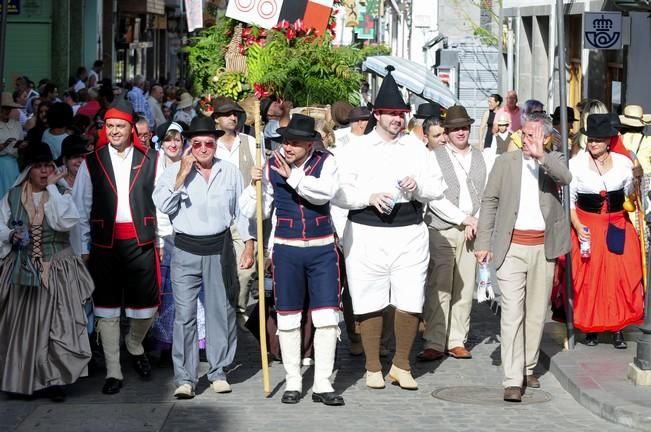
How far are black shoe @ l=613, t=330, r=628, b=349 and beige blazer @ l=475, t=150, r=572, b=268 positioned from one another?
1.83m

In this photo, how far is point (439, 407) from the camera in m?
9.78

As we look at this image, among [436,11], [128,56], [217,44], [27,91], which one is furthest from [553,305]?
[128,56]

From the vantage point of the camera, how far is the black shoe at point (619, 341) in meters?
11.7

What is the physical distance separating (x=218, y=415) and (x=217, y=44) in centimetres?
732

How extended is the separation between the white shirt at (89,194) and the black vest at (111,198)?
0.03 m

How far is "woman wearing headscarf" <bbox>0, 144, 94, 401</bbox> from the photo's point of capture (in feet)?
32.6

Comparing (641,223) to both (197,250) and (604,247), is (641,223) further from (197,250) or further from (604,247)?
(197,250)

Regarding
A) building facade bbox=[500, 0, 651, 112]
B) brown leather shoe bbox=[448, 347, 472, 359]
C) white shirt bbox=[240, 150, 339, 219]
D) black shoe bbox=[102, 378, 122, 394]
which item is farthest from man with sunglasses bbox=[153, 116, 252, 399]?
building facade bbox=[500, 0, 651, 112]

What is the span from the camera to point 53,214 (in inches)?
390

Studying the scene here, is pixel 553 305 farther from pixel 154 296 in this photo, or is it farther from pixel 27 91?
pixel 27 91

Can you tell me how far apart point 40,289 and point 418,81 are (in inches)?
513

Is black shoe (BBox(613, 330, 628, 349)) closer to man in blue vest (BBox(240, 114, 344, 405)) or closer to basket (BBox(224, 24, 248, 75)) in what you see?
man in blue vest (BBox(240, 114, 344, 405))

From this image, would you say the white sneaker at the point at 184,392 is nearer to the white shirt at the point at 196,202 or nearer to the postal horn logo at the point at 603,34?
the white shirt at the point at 196,202

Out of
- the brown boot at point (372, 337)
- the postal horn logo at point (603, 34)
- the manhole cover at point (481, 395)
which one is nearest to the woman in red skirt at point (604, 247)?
the manhole cover at point (481, 395)
